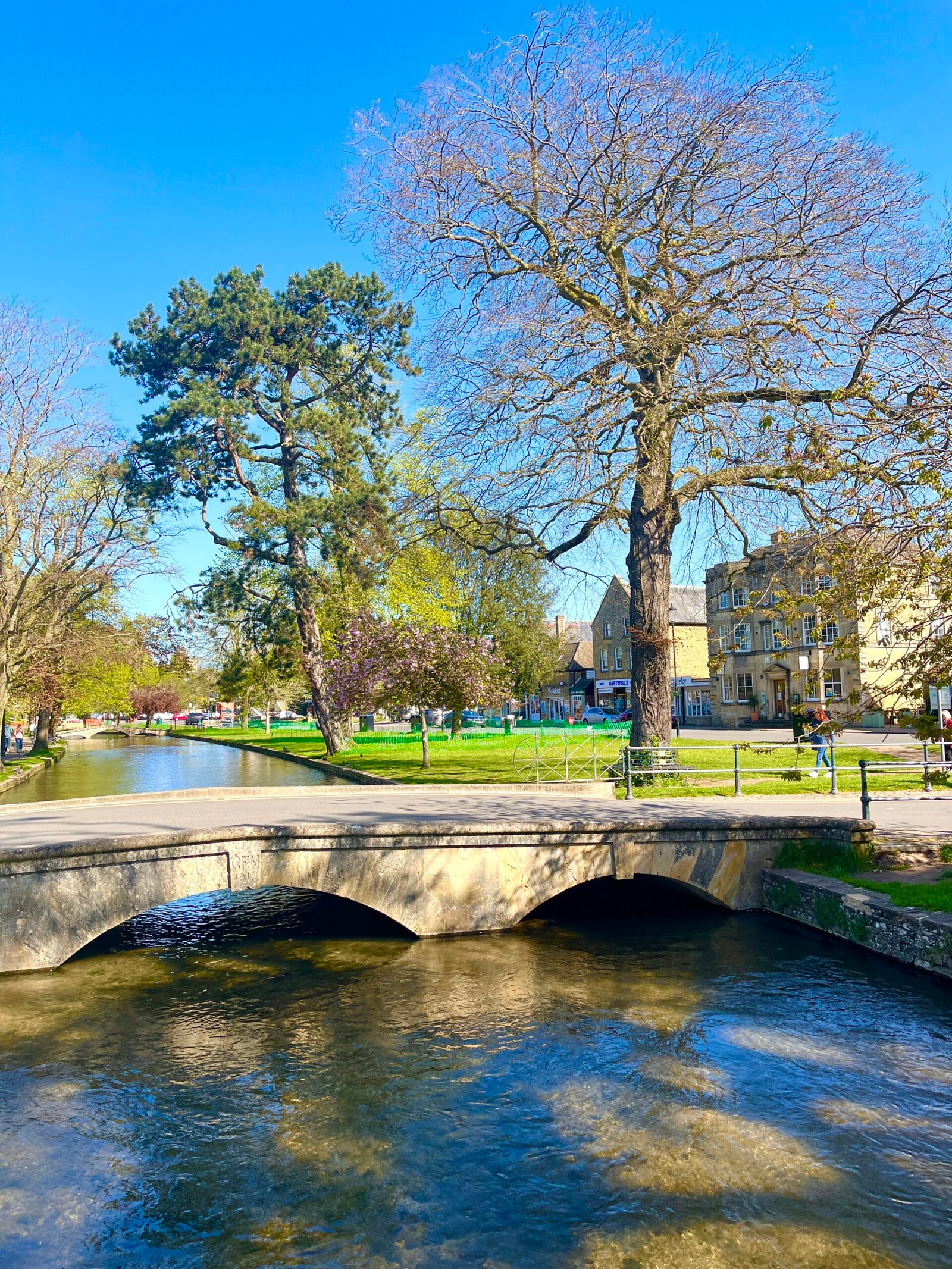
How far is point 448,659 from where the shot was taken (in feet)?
94.5

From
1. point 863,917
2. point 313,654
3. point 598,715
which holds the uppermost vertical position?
point 313,654

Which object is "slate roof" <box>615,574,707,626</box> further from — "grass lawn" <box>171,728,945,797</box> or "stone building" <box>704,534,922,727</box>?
"grass lawn" <box>171,728,945,797</box>

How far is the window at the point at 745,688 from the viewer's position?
54.6 meters

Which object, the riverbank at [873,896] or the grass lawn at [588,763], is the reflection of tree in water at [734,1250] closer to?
the riverbank at [873,896]

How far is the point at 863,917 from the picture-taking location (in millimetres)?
12141

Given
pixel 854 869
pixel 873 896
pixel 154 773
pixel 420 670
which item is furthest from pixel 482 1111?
pixel 154 773

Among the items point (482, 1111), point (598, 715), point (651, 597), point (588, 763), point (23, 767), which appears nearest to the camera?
point (482, 1111)

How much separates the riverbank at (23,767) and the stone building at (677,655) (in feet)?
107

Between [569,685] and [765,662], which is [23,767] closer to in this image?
[765,662]

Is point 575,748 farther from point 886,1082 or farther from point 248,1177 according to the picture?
point 248,1177

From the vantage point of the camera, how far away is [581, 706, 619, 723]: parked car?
57.0 metres

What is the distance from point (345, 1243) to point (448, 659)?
74.5 ft

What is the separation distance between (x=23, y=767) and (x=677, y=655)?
40.7 meters

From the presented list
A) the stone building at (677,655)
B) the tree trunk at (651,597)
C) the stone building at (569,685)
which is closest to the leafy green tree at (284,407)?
the tree trunk at (651,597)
